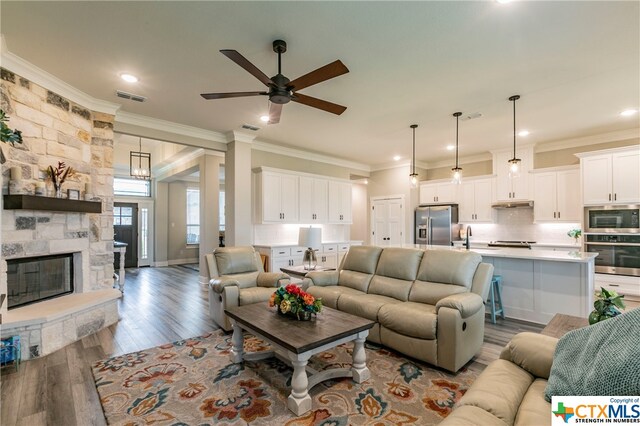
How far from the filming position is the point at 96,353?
122 inches

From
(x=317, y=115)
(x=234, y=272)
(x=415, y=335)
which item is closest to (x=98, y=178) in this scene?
(x=234, y=272)

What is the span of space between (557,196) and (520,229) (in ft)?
3.28

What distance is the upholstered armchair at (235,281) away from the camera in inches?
141

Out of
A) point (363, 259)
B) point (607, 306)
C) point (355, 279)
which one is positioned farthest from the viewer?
point (363, 259)

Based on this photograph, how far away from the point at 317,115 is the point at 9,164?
3.60m

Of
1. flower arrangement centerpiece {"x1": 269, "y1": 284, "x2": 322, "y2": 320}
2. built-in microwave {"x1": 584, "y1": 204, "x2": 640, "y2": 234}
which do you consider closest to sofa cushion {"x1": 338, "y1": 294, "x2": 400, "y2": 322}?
flower arrangement centerpiece {"x1": 269, "y1": 284, "x2": 322, "y2": 320}

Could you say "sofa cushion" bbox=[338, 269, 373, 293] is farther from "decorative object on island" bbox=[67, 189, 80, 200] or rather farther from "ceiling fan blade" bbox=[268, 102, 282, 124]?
"decorative object on island" bbox=[67, 189, 80, 200]

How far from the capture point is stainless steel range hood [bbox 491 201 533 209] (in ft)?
20.2

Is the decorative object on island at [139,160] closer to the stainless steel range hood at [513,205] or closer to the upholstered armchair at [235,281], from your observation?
the upholstered armchair at [235,281]

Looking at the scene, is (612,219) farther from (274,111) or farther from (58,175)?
(58,175)

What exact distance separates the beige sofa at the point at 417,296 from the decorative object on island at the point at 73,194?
10.3 ft

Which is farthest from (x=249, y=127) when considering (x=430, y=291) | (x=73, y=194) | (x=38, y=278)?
(x=430, y=291)

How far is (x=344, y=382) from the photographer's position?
2.53 meters

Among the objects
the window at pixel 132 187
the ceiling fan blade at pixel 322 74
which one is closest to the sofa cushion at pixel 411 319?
the ceiling fan blade at pixel 322 74
